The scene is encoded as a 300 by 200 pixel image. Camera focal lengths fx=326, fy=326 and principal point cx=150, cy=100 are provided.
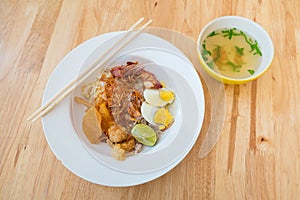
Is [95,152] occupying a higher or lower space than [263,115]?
higher

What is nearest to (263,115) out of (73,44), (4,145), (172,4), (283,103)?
(283,103)

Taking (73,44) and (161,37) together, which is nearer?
(161,37)

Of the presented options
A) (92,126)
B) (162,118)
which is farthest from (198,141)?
(92,126)

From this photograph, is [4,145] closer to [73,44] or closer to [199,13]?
[73,44]

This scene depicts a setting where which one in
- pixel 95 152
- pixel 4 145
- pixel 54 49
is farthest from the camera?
pixel 54 49

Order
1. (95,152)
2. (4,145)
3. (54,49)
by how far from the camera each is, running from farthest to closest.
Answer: (54,49) < (4,145) < (95,152)

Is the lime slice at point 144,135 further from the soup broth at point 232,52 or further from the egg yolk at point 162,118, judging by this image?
the soup broth at point 232,52

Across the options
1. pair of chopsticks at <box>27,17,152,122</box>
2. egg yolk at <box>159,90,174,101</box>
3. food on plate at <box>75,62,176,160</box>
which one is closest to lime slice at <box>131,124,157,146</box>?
food on plate at <box>75,62,176,160</box>

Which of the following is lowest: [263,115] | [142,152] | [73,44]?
[263,115]
